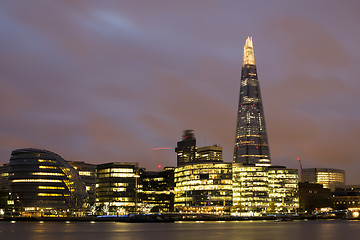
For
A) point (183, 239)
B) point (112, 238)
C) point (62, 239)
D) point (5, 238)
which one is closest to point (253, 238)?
point (183, 239)

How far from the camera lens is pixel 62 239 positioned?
10512 cm

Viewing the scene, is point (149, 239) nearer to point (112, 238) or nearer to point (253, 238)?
point (112, 238)

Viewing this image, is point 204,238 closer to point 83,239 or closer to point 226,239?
point 226,239

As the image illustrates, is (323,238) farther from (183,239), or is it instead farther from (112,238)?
(112,238)

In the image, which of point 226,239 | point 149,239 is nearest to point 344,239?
point 226,239

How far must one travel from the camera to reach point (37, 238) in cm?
10719

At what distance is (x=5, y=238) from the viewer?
351 ft

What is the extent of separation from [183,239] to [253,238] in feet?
47.9

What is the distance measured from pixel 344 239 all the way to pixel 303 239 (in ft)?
28.3

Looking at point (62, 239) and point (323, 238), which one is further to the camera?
point (323, 238)

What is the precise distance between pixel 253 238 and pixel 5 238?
51.5 metres

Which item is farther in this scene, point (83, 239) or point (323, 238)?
point (323, 238)

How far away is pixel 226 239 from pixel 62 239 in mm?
33430

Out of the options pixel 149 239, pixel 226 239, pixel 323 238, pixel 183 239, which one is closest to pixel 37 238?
pixel 149 239
